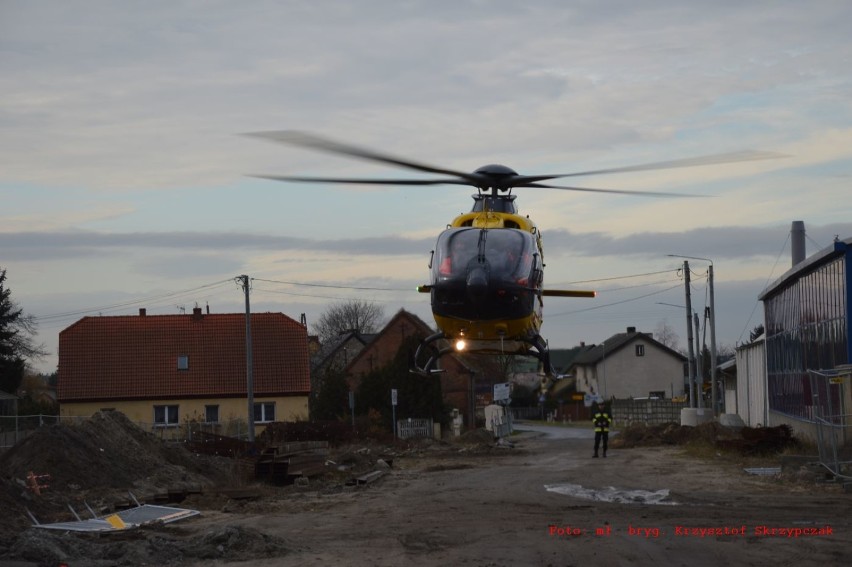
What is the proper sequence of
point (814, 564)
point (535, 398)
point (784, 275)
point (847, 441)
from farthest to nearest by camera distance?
point (535, 398)
point (784, 275)
point (847, 441)
point (814, 564)

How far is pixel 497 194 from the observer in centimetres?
1988

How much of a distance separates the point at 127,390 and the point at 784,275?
101 feet

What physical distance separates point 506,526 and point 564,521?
98 cm

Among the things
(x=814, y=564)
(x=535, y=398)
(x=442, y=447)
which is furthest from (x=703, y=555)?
(x=535, y=398)

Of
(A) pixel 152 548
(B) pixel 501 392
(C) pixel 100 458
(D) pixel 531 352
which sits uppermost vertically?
(D) pixel 531 352

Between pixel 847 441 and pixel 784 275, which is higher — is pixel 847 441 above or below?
below

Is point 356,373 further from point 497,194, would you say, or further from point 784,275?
point 497,194

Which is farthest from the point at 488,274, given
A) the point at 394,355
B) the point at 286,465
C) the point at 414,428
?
the point at 394,355

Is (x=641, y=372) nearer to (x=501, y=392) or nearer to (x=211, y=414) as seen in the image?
(x=211, y=414)

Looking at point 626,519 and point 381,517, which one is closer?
point 626,519

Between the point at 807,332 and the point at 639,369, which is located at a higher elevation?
the point at 807,332

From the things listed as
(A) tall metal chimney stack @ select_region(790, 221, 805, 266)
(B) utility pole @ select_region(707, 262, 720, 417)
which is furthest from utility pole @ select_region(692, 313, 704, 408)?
(A) tall metal chimney stack @ select_region(790, 221, 805, 266)

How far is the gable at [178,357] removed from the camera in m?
52.9

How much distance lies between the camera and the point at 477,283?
57.5 feet
